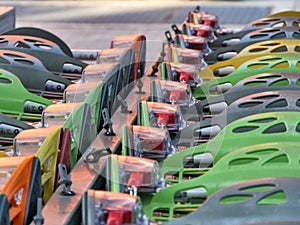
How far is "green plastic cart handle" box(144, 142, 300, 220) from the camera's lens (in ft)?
10.7

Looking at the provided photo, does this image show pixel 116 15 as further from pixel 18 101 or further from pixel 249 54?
pixel 18 101

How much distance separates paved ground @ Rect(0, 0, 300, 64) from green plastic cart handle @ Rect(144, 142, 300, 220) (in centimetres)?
610

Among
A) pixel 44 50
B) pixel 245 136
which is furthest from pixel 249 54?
pixel 245 136

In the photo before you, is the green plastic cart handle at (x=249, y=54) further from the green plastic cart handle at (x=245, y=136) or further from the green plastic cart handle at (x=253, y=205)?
the green plastic cart handle at (x=253, y=205)

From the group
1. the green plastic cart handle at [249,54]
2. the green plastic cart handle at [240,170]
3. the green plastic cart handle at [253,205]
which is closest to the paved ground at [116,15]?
the green plastic cart handle at [249,54]

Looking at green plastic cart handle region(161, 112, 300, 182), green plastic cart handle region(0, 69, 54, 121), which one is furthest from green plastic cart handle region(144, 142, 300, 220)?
green plastic cart handle region(0, 69, 54, 121)

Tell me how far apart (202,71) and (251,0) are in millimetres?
7458

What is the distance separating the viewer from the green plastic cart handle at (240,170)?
3262mm

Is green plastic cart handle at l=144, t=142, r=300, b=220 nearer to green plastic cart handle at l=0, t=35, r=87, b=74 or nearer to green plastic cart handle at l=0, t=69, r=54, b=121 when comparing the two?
green plastic cart handle at l=0, t=69, r=54, b=121

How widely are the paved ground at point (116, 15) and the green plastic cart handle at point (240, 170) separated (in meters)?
6.10

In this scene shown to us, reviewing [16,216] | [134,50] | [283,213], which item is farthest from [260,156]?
[134,50]

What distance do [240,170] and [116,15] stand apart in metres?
8.14

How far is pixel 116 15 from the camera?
11.3m

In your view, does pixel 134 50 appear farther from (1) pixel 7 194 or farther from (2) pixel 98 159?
(1) pixel 7 194
